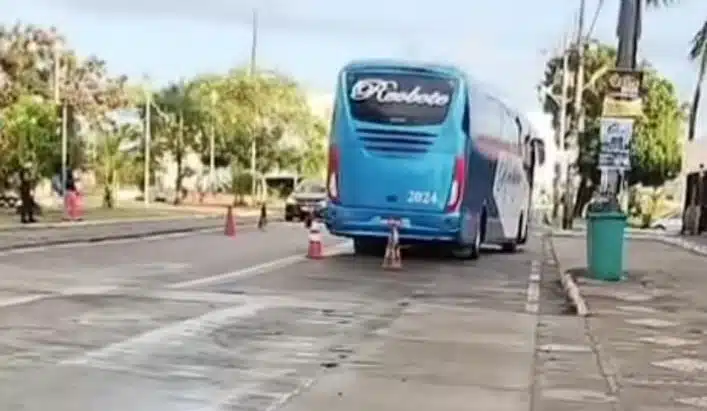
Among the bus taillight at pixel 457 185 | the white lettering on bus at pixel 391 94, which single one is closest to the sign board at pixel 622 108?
the bus taillight at pixel 457 185

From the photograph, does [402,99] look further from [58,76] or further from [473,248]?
[58,76]

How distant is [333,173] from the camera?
28.0 metres

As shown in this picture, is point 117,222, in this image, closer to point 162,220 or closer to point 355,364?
point 162,220

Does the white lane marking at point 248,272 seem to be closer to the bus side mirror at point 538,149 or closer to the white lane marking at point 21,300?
the white lane marking at point 21,300

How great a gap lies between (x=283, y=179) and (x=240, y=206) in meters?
9.57

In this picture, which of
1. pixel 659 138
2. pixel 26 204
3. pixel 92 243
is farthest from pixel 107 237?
pixel 659 138

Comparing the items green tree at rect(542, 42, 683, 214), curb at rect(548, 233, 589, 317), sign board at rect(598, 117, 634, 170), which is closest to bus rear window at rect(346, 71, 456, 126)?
curb at rect(548, 233, 589, 317)

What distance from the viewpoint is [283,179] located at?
87.8 meters

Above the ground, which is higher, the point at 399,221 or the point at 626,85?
the point at 626,85

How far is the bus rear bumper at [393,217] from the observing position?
27.7 m

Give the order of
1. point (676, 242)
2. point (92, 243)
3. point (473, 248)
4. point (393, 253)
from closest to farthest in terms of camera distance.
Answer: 1. point (393, 253)
2. point (473, 248)
3. point (92, 243)
4. point (676, 242)

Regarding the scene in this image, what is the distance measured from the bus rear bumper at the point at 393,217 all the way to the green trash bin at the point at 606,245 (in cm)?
501

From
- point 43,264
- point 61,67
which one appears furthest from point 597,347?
point 61,67

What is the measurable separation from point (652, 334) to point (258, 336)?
4.30m
